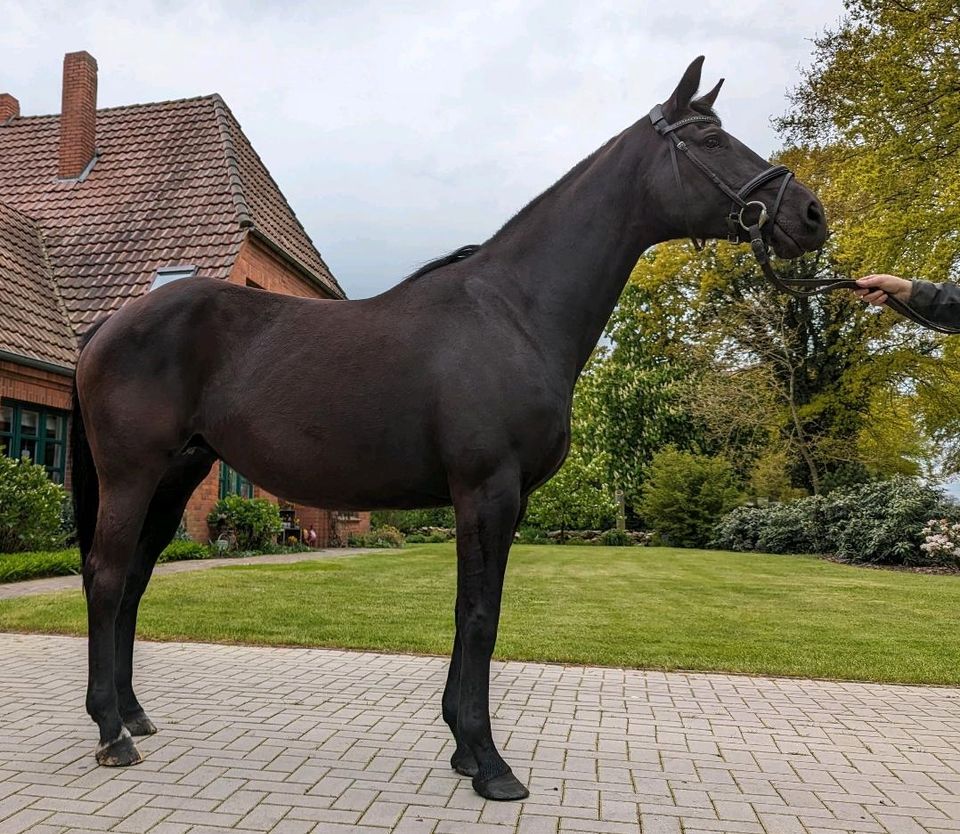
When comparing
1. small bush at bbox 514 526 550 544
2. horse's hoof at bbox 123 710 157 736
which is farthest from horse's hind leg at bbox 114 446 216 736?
small bush at bbox 514 526 550 544

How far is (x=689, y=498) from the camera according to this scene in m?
23.0

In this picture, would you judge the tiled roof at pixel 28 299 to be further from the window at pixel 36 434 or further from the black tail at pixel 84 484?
the black tail at pixel 84 484

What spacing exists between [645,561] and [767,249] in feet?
46.8

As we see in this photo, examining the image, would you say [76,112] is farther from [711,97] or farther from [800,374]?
[800,374]

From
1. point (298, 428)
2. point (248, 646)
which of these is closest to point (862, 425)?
point (248, 646)

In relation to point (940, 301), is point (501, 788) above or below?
below

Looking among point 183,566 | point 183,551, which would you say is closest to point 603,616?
point 183,566

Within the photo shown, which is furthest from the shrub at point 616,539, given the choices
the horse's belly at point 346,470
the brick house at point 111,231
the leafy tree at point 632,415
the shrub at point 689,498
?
the horse's belly at point 346,470

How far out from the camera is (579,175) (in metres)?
3.87

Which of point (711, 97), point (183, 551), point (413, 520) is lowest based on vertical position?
point (183, 551)

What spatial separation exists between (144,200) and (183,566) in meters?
8.40

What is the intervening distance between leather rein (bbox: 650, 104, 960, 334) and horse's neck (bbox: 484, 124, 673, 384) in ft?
0.47

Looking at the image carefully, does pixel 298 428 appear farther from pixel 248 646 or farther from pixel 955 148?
pixel 955 148

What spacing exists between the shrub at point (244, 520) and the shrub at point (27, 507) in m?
3.93
